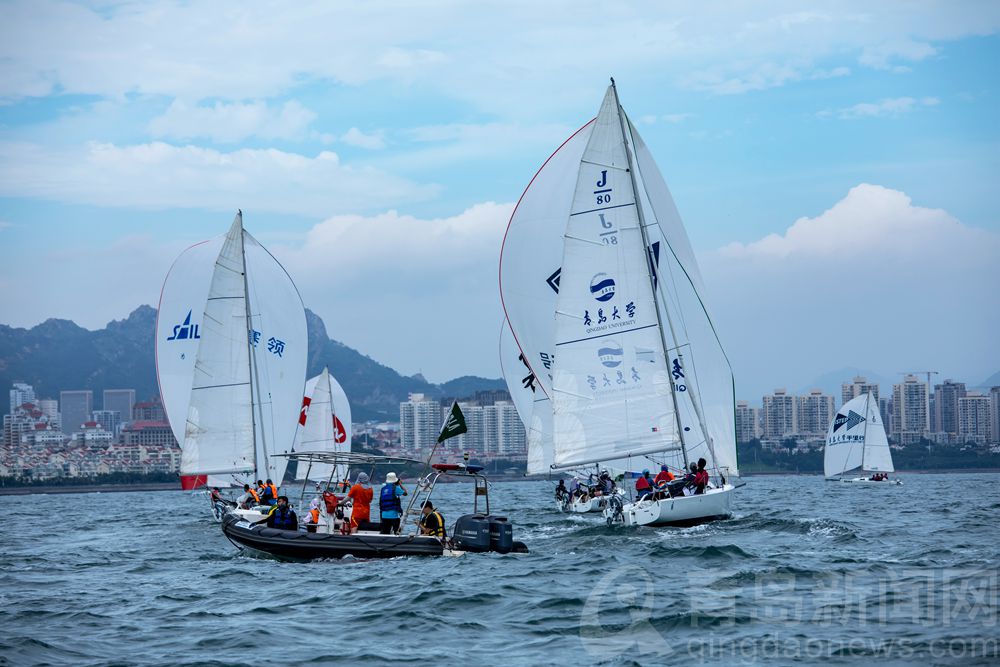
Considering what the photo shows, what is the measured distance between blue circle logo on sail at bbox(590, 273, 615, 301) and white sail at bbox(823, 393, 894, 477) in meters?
48.2

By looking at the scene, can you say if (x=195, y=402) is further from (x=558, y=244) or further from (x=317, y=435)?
(x=317, y=435)

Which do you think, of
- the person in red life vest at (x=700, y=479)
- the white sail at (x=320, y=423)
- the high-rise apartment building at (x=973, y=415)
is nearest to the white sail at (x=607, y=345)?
the person in red life vest at (x=700, y=479)

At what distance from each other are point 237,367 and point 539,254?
10592 mm

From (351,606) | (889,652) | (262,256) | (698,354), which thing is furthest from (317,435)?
(889,652)

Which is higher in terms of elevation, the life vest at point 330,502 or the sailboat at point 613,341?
the sailboat at point 613,341

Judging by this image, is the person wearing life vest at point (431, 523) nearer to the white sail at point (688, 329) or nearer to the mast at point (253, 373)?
the white sail at point (688, 329)

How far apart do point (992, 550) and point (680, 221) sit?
1084 cm

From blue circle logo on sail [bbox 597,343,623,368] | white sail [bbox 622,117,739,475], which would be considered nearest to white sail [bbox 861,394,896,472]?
white sail [bbox 622,117,739,475]

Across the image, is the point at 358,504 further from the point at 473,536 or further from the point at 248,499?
the point at 248,499

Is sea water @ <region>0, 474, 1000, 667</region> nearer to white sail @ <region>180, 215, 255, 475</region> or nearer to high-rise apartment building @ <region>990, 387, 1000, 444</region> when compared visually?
white sail @ <region>180, 215, 255, 475</region>

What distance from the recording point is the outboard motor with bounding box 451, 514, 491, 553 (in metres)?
19.7

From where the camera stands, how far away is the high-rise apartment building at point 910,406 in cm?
17912

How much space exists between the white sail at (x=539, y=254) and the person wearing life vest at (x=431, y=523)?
10077 mm

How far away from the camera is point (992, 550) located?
18.6 metres
